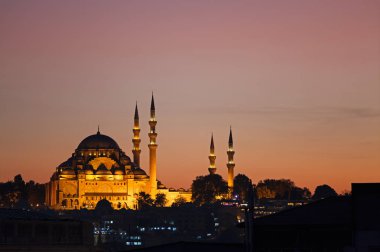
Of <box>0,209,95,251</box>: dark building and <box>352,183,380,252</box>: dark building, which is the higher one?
<box>0,209,95,251</box>: dark building

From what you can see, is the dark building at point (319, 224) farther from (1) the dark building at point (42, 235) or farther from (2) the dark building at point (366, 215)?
(1) the dark building at point (42, 235)

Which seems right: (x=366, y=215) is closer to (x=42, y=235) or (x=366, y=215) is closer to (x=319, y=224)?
(x=319, y=224)

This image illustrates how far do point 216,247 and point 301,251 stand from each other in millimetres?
5943

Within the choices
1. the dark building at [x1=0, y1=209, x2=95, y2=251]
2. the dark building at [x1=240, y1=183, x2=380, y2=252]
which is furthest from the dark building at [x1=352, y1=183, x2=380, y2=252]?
the dark building at [x1=0, y1=209, x2=95, y2=251]

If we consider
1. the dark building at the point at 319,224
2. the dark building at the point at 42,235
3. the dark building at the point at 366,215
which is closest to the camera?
the dark building at the point at 366,215

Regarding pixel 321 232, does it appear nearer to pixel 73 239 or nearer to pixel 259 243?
pixel 259 243

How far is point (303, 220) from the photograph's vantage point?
36562 mm

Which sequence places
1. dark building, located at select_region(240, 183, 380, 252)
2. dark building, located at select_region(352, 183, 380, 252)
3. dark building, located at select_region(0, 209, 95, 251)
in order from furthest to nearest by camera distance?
1. dark building, located at select_region(0, 209, 95, 251)
2. dark building, located at select_region(240, 183, 380, 252)
3. dark building, located at select_region(352, 183, 380, 252)

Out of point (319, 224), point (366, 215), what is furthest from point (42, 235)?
point (366, 215)

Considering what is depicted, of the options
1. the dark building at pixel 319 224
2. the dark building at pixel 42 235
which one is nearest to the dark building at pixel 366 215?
the dark building at pixel 319 224

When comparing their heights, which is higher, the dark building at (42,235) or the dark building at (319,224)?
the dark building at (42,235)

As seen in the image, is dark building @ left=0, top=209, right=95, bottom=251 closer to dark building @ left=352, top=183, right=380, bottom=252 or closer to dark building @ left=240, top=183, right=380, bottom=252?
dark building @ left=240, top=183, right=380, bottom=252

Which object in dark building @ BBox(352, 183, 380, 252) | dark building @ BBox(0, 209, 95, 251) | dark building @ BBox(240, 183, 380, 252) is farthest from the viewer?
dark building @ BBox(0, 209, 95, 251)

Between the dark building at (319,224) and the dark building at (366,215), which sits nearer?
the dark building at (366,215)
